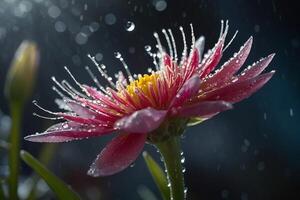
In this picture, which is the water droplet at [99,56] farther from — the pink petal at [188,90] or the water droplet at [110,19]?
the pink petal at [188,90]

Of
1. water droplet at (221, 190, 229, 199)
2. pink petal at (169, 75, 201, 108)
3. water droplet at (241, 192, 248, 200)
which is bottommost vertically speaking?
water droplet at (241, 192, 248, 200)

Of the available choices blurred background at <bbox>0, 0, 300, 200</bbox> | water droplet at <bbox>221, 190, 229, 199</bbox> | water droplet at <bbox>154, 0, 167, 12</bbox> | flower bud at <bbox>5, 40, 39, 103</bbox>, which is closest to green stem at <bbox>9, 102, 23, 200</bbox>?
flower bud at <bbox>5, 40, 39, 103</bbox>

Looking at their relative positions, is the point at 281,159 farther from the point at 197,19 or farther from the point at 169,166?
the point at 169,166

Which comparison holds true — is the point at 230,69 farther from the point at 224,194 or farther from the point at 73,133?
the point at 224,194

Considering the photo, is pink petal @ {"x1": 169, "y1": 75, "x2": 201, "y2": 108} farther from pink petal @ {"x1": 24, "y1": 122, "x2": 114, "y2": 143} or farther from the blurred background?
the blurred background

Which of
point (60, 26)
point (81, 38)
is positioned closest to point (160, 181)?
point (81, 38)

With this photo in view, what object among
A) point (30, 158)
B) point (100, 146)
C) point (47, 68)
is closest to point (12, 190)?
point (30, 158)
